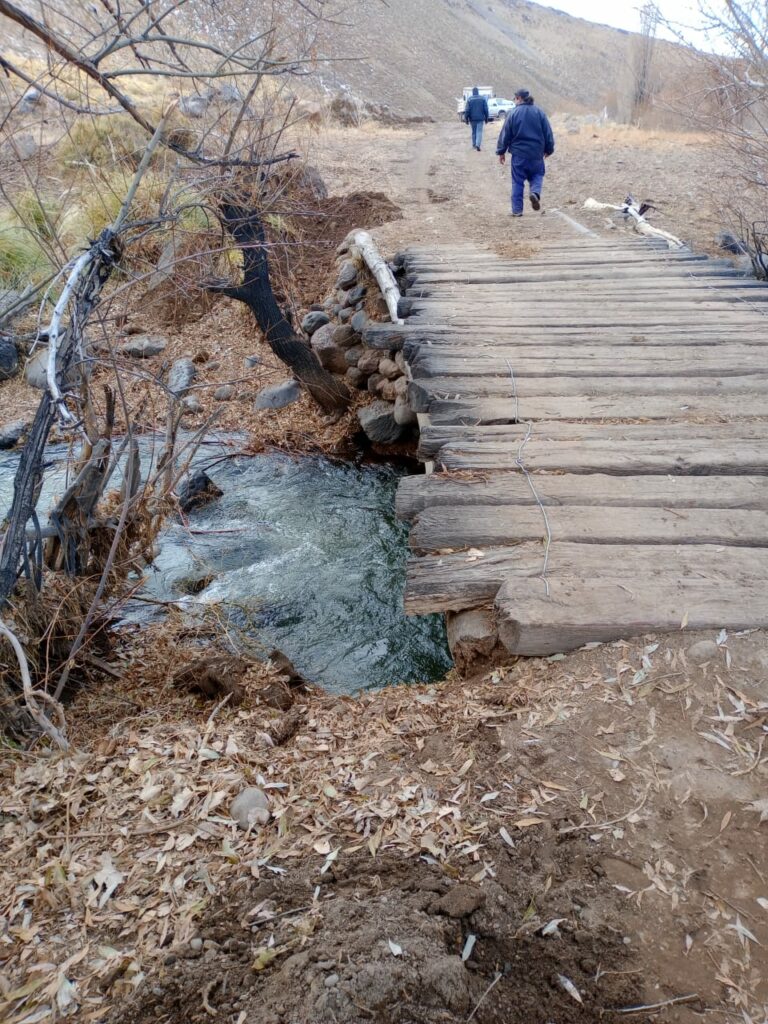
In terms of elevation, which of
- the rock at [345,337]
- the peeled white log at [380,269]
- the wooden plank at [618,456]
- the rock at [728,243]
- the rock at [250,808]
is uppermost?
the rock at [728,243]

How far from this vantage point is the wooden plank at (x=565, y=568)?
312 cm

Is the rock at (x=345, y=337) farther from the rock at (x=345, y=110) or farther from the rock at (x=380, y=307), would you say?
the rock at (x=345, y=110)

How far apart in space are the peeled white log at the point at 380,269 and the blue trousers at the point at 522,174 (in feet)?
8.15

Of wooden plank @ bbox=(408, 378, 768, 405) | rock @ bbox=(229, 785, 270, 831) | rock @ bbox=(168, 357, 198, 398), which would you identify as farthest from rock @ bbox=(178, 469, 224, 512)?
rock @ bbox=(229, 785, 270, 831)

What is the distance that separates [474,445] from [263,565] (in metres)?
2.30

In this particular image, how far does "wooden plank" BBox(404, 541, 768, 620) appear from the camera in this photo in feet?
10.3

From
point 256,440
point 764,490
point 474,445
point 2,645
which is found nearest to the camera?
point 2,645

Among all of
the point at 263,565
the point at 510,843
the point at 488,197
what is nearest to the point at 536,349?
the point at 263,565

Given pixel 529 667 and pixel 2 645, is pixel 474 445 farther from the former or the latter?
pixel 2 645

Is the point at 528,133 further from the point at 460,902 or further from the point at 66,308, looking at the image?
the point at 460,902

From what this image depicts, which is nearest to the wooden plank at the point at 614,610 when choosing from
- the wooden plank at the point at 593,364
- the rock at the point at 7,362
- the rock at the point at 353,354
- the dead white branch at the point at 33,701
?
the dead white branch at the point at 33,701

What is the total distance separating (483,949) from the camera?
76.5 inches

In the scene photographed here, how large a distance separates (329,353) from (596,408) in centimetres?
445

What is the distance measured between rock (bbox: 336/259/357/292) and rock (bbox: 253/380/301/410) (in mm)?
1352
